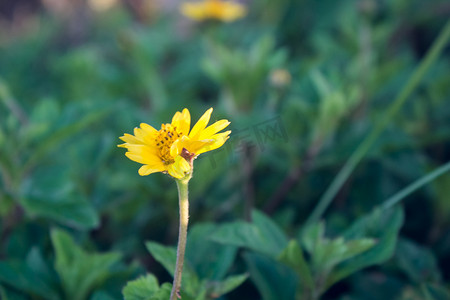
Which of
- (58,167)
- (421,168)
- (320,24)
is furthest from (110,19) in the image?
(421,168)

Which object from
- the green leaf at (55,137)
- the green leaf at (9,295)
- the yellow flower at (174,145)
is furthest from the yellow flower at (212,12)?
the green leaf at (9,295)

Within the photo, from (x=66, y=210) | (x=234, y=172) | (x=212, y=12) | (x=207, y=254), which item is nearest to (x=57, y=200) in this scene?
(x=66, y=210)

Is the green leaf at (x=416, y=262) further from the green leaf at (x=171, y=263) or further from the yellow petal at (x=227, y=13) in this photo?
the yellow petal at (x=227, y=13)

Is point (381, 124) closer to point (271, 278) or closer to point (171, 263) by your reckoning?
point (271, 278)

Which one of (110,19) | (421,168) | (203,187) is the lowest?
(421,168)

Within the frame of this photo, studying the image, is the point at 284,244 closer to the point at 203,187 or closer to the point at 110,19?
the point at 203,187
